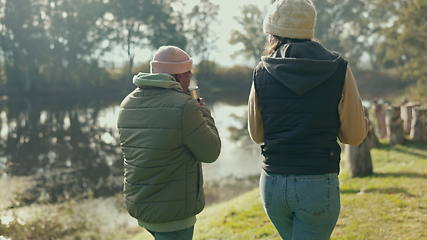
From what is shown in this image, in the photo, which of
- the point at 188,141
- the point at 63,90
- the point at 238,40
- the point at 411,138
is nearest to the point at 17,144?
the point at 411,138

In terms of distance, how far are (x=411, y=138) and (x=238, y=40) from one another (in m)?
32.3

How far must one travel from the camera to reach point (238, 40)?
4091cm

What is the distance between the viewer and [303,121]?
6.46 ft

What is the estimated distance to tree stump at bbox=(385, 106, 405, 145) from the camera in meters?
9.30

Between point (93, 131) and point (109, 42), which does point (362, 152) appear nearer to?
point (93, 131)

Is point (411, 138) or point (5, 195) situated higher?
point (411, 138)

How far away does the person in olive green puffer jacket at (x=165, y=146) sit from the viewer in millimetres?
2299

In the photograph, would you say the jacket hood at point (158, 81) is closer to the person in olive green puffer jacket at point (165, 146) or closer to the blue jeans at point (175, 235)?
the person in olive green puffer jacket at point (165, 146)

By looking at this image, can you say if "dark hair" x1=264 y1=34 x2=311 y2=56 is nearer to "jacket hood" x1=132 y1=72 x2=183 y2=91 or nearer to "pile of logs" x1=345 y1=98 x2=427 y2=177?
"jacket hood" x1=132 y1=72 x2=183 y2=91

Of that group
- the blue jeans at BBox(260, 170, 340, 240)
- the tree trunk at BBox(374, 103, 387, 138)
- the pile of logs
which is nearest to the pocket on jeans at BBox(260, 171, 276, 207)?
the blue jeans at BBox(260, 170, 340, 240)

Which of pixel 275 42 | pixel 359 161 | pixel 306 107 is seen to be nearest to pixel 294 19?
pixel 275 42

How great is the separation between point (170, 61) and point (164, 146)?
0.42 m

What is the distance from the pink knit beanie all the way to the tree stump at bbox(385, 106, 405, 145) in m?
7.71

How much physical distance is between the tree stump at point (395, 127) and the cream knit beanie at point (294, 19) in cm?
777
